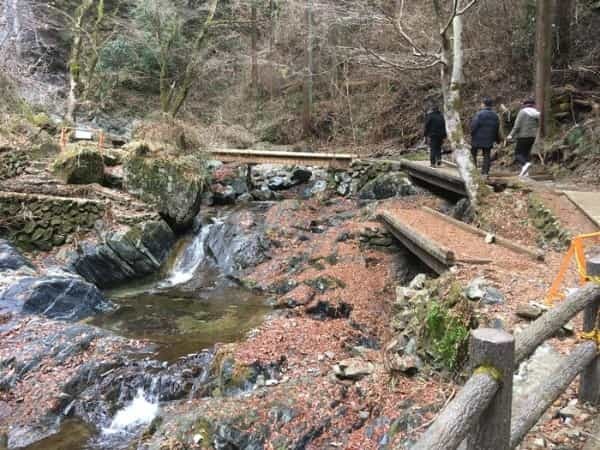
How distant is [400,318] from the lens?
6.52 metres

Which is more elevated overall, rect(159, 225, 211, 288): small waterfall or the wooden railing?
the wooden railing

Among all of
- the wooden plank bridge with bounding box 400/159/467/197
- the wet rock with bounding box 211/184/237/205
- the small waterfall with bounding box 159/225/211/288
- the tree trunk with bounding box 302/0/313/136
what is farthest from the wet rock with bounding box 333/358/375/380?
the tree trunk with bounding box 302/0/313/136

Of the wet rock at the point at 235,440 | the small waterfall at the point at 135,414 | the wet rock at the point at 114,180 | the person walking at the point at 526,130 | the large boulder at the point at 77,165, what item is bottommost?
the small waterfall at the point at 135,414

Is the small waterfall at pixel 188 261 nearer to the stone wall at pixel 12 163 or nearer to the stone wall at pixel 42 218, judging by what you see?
the stone wall at pixel 42 218

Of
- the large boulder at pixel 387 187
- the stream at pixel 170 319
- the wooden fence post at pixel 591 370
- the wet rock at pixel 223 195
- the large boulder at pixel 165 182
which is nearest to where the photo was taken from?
the wooden fence post at pixel 591 370

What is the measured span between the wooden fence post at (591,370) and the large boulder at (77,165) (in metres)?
11.1

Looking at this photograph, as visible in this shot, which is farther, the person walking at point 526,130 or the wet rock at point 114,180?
the wet rock at point 114,180

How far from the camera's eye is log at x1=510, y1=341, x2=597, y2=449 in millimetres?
2559

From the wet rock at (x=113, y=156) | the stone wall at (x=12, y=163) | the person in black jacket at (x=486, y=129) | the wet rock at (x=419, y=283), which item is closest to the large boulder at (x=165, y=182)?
the wet rock at (x=113, y=156)

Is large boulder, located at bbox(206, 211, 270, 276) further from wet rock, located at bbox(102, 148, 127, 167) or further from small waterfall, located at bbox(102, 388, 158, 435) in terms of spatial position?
small waterfall, located at bbox(102, 388, 158, 435)

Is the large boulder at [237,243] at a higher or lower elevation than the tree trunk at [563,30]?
lower

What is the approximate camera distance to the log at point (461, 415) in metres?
1.78

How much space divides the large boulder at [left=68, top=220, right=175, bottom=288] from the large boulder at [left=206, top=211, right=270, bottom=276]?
1.46 metres

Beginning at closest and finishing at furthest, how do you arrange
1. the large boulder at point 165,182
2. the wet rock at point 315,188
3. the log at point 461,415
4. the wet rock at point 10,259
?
the log at point 461,415
the wet rock at point 10,259
the large boulder at point 165,182
the wet rock at point 315,188
